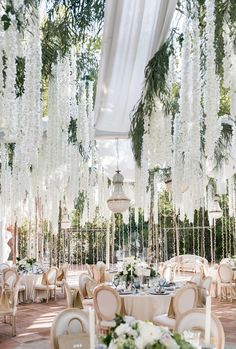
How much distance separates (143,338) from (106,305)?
3749mm

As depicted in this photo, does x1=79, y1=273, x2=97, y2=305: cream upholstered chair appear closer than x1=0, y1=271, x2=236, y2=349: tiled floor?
No

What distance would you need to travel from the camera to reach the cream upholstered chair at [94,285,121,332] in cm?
574

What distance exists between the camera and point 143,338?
217 centimetres

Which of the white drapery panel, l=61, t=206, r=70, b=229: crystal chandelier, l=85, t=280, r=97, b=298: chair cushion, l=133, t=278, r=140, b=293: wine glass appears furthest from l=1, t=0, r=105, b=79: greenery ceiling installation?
l=61, t=206, r=70, b=229: crystal chandelier

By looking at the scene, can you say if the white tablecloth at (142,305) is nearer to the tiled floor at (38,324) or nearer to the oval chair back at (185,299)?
the oval chair back at (185,299)

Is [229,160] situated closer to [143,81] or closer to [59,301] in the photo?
[143,81]

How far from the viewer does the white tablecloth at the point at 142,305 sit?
19.8 ft

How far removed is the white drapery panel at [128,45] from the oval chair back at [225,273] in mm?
5831

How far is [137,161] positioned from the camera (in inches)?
284

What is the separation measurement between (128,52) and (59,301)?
7.75 m

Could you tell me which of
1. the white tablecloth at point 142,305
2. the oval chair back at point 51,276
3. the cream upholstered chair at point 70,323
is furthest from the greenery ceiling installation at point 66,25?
the oval chair back at point 51,276

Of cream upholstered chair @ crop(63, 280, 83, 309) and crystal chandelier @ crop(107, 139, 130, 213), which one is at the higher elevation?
crystal chandelier @ crop(107, 139, 130, 213)

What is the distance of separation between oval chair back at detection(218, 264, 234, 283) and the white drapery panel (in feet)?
19.1

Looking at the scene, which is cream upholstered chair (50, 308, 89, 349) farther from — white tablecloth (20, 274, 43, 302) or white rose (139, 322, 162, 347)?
white tablecloth (20, 274, 43, 302)
